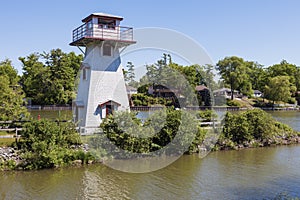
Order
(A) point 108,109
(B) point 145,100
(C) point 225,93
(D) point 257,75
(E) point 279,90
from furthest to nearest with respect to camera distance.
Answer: (D) point 257,75, (C) point 225,93, (E) point 279,90, (B) point 145,100, (A) point 108,109

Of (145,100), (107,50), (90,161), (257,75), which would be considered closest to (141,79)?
(145,100)

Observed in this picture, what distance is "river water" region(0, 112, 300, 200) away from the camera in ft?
41.2

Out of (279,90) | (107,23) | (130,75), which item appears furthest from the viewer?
(279,90)

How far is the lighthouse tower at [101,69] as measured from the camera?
68.5 feet

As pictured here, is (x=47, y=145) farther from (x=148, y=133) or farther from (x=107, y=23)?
(x=107, y=23)

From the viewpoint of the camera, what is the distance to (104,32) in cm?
2100

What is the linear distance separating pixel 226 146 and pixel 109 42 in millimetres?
10526

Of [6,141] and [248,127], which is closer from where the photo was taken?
[6,141]

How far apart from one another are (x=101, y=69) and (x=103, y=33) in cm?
242

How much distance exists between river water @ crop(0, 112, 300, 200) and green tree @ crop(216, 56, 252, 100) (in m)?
50.3

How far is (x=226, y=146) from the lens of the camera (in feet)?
67.8

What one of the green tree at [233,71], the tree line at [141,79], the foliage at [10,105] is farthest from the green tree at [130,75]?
the green tree at [233,71]

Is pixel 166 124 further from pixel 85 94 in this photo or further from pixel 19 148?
pixel 19 148

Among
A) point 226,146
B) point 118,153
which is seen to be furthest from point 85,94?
point 226,146
